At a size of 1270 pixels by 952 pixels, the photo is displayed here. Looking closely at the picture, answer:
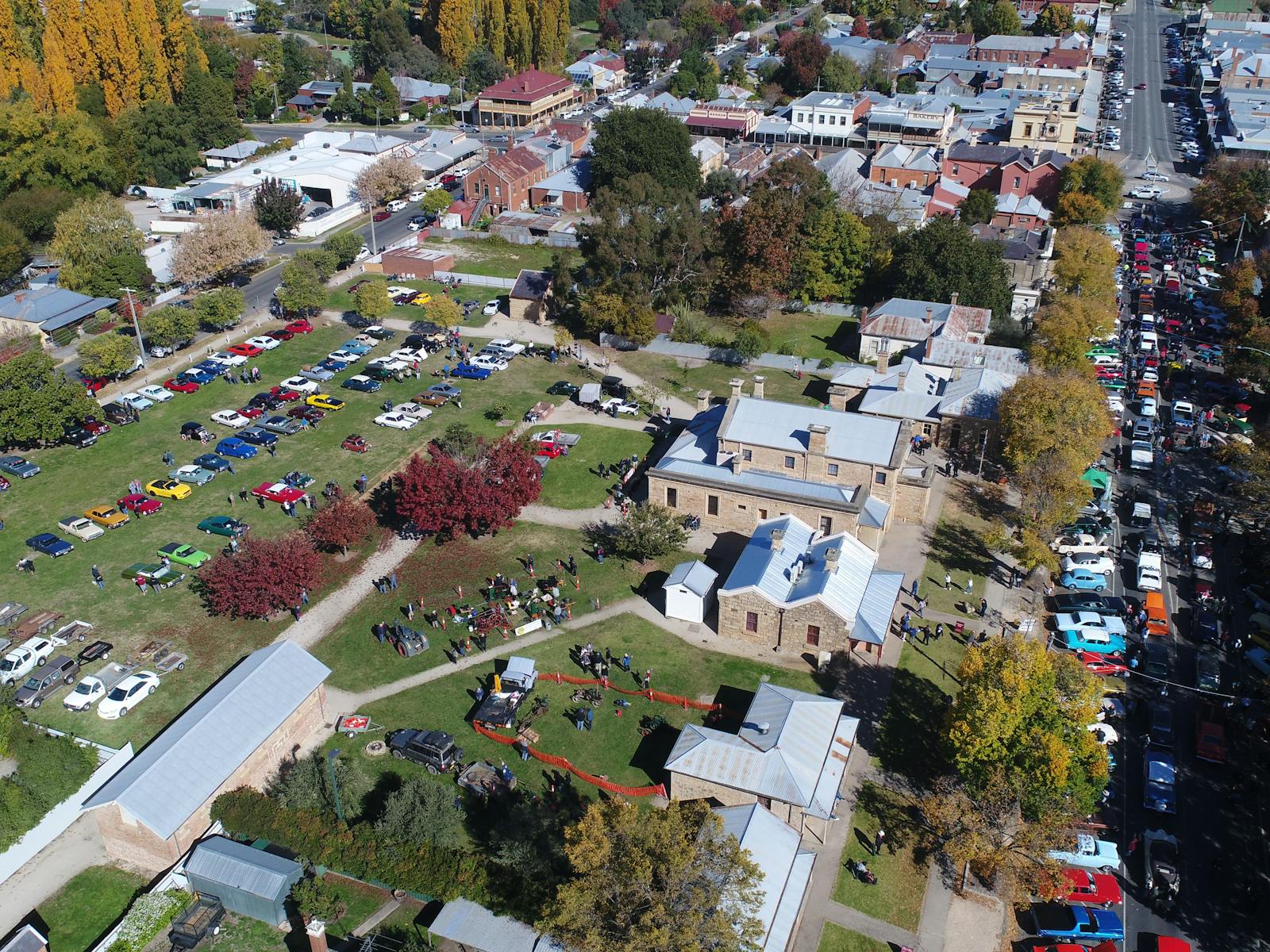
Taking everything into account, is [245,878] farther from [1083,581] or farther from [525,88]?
[525,88]

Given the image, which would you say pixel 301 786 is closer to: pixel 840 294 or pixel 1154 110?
pixel 840 294

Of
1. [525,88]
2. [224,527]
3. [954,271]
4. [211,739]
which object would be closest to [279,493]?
[224,527]

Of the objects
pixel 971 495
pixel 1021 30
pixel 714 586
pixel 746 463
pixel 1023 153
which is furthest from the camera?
pixel 1021 30

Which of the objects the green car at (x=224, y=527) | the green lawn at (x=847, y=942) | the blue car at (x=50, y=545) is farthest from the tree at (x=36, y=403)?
the green lawn at (x=847, y=942)

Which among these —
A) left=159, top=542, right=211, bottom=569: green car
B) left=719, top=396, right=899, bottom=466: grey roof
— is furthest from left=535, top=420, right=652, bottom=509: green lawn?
left=159, top=542, right=211, bottom=569: green car

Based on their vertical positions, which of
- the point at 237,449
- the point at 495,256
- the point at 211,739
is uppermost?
the point at 495,256

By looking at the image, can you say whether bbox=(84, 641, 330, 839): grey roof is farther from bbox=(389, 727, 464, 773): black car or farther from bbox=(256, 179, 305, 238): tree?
bbox=(256, 179, 305, 238): tree

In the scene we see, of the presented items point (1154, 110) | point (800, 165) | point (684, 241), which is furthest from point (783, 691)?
point (1154, 110)

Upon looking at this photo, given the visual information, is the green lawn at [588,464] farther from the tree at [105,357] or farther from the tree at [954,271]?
Result: the tree at [105,357]
